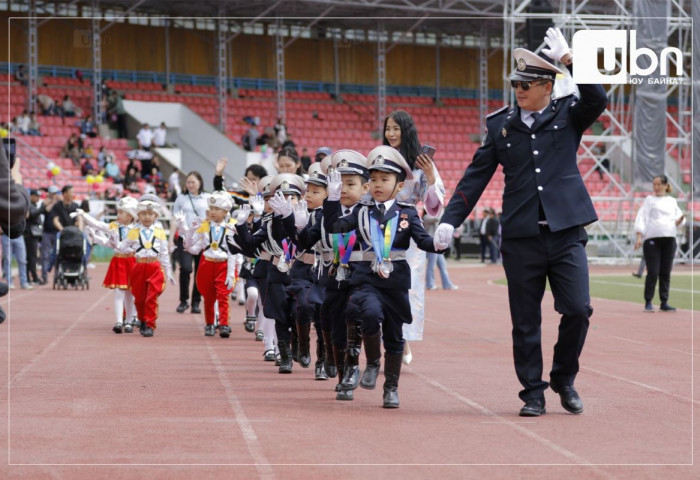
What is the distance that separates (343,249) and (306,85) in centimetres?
4170

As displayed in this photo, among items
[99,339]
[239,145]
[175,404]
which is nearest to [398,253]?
[175,404]

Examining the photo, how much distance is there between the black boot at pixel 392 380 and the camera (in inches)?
318

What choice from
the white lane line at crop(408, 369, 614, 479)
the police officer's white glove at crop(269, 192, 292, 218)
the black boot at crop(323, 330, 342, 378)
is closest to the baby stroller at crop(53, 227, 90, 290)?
the black boot at crop(323, 330, 342, 378)

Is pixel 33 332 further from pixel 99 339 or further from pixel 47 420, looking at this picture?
pixel 47 420

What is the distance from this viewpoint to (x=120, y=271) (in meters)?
14.0

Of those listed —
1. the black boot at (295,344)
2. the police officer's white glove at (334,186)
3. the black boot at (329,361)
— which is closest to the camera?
the police officer's white glove at (334,186)

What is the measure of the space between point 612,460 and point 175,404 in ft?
10.4

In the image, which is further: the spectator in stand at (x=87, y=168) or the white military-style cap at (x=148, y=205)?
the spectator in stand at (x=87, y=168)

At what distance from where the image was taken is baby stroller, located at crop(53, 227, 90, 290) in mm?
22781

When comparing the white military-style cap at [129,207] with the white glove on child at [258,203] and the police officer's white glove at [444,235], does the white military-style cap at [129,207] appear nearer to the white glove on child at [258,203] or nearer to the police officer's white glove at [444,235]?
the white glove on child at [258,203]

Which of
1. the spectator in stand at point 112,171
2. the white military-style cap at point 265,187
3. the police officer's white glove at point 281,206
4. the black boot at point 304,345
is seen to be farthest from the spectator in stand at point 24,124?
the police officer's white glove at point 281,206

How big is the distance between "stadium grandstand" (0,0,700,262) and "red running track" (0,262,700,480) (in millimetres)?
19775

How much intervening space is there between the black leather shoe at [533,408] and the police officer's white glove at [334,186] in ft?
6.47

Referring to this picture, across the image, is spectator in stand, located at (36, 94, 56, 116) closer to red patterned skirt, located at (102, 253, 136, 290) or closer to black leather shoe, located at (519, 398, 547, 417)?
red patterned skirt, located at (102, 253, 136, 290)
